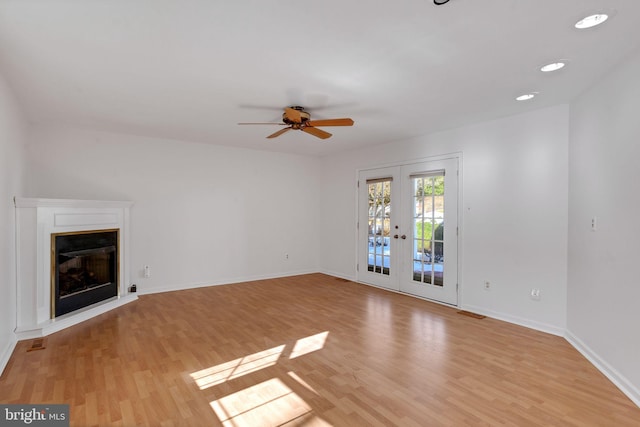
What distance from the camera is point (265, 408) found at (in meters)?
2.20

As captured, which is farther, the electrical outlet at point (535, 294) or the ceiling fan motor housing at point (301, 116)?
the electrical outlet at point (535, 294)

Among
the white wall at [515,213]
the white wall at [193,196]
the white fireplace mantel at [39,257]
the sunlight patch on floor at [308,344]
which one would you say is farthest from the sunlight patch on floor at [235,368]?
the white wall at [193,196]

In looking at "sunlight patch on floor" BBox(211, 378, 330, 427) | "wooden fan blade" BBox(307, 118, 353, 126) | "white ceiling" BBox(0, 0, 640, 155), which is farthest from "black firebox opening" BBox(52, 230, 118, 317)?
"wooden fan blade" BBox(307, 118, 353, 126)

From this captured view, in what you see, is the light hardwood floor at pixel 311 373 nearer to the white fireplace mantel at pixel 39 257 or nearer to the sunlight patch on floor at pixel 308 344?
the sunlight patch on floor at pixel 308 344

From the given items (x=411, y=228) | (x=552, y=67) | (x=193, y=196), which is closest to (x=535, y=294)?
(x=411, y=228)

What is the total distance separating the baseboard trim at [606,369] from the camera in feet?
7.65

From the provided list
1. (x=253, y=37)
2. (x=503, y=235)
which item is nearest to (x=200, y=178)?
(x=253, y=37)

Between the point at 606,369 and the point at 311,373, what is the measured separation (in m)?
2.44

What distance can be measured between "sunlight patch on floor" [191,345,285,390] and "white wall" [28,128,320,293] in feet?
10.1

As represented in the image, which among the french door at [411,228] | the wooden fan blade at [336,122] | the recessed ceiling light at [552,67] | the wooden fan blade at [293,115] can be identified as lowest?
the french door at [411,228]

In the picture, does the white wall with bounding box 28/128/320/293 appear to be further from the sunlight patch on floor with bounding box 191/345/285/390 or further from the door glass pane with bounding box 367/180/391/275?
the sunlight patch on floor with bounding box 191/345/285/390

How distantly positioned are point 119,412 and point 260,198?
4572 mm

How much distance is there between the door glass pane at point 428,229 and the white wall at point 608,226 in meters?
1.60

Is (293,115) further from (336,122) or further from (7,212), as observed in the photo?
(7,212)
